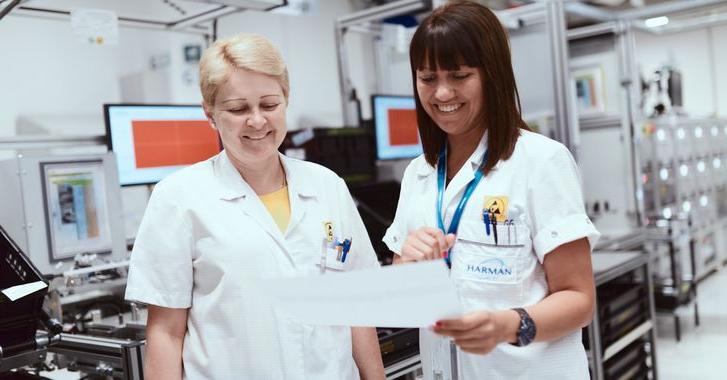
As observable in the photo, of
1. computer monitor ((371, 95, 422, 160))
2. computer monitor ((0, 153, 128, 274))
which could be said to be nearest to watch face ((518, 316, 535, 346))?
computer monitor ((0, 153, 128, 274))

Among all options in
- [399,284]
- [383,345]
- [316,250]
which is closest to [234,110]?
[316,250]

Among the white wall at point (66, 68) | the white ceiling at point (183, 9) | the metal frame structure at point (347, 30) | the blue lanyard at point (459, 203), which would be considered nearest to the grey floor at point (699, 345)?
the metal frame structure at point (347, 30)

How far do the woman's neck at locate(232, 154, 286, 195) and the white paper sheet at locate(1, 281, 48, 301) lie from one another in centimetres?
63

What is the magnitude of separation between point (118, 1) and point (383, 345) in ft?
14.5

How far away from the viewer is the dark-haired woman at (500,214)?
1146 mm

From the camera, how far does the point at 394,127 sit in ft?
12.0

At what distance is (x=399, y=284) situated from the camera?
34.3 inches

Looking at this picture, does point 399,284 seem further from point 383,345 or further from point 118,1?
point 118,1

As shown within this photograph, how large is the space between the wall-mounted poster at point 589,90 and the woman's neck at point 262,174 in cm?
392

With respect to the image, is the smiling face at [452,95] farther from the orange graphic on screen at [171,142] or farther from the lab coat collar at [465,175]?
the orange graphic on screen at [171,142]

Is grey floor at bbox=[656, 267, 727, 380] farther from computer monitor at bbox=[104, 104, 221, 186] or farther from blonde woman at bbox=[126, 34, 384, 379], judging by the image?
blonde woman at bbox=[126, 34, 384, 379]

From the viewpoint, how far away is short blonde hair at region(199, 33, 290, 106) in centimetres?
125

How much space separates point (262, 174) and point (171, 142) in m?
1.38

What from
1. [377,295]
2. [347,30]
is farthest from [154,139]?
[377,295]
